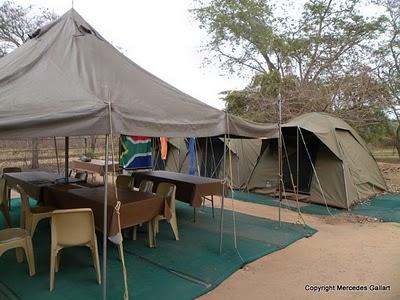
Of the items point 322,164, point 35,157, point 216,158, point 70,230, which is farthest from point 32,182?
point 35,157

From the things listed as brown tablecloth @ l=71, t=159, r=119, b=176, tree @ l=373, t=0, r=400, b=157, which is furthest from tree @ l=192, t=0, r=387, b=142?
brown tablecloth @ l=71, t=159, r=119, b=176

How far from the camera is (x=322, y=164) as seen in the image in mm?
7074

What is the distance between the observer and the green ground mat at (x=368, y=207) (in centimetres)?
612

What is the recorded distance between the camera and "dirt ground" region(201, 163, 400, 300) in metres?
3.12

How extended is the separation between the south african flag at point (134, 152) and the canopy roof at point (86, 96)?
4862mm

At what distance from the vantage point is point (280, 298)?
3006 millimetres

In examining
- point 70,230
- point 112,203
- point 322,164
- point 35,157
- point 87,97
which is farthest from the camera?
point 35,157

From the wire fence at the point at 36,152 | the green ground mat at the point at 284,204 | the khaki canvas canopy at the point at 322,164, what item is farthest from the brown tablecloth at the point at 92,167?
the khaki canvas canopy at the point at 322,164

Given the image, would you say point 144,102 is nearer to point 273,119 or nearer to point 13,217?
point 13,217

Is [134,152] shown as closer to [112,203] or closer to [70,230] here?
[112,203]

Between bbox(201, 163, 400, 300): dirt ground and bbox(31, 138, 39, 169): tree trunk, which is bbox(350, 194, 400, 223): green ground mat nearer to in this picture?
bbox(201, 163, 400, 300): dirt ground

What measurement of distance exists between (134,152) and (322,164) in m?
4.94

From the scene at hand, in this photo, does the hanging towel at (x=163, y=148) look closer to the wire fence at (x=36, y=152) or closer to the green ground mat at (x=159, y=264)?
the wire fence at (x=36, y=152)

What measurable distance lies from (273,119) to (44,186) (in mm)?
7826
